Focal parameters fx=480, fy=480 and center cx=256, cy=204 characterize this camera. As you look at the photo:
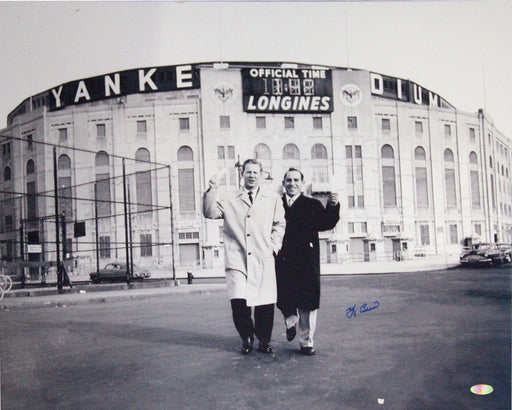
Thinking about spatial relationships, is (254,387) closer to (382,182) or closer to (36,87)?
(36,87)

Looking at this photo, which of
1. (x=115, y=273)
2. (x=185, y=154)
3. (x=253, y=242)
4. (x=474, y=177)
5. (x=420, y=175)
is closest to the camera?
(x=253, y=242)

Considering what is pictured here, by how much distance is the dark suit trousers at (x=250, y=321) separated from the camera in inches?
111

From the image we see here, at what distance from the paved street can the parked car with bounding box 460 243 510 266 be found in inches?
143

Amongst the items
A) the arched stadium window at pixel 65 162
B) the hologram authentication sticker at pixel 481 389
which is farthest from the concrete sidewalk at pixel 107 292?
the arched stadium window at pixel 65 162

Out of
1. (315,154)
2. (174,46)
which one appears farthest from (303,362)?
(315,154)

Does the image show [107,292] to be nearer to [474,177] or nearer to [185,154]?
[474,177]

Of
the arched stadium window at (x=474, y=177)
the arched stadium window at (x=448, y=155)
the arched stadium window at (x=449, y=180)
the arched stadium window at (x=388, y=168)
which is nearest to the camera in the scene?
the arched stadium window at (x=474, y=177)

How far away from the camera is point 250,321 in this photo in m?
2.83

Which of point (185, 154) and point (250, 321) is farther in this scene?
point (185, 154)

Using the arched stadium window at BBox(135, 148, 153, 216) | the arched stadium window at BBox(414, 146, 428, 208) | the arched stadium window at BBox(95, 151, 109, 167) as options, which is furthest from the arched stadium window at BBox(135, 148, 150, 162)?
the arched stadium window at BBox(414, 146, 428, 208)

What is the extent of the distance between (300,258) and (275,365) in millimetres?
626

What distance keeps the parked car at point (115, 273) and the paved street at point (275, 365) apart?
38.4 feet

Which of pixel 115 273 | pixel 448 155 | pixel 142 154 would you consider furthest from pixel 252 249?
pixel 448 155

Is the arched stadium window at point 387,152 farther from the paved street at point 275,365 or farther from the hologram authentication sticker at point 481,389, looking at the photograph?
the hologram authentication sticker at point 481,389
